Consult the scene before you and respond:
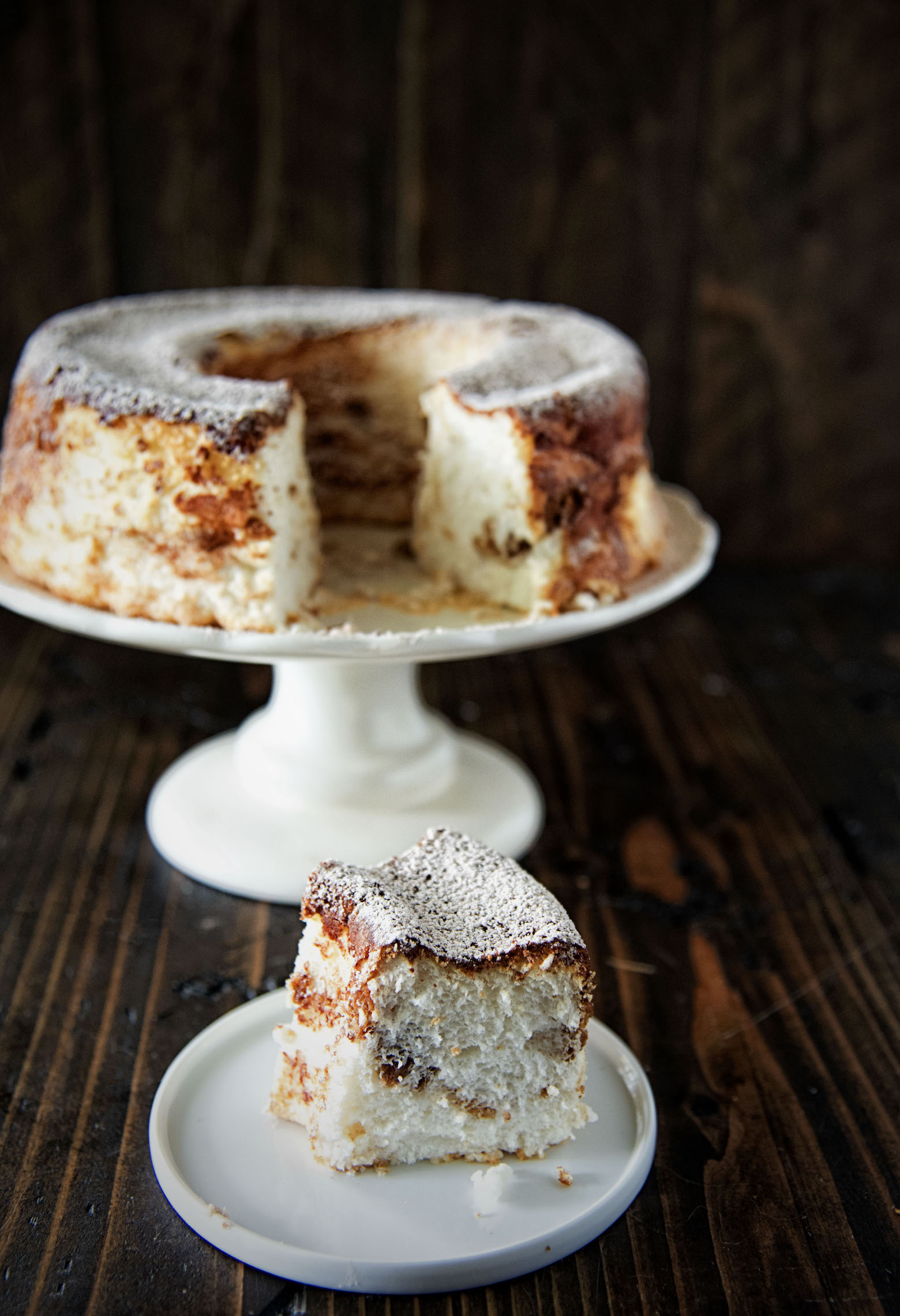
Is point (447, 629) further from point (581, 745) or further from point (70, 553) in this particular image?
point (581, 745)

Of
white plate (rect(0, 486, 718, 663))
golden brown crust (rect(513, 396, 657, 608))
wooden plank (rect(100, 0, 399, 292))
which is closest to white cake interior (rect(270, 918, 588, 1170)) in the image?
white plate (rect(0, 486, 718, 663))

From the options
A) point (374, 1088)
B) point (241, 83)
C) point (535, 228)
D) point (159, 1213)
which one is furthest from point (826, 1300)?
point (241, 83)

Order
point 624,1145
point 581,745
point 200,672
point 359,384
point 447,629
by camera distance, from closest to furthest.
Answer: point 624,1145
point 447,629
point 359,384
point 581,745
point 200,672

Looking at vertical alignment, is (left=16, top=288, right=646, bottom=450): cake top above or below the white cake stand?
above

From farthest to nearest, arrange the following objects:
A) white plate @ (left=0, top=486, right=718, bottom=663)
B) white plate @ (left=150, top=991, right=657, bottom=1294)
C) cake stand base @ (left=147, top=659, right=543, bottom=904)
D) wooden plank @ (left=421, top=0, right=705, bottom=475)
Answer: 1. wooden plank @ (left=421, top=0, right=705, bottom=475)
2. cake stand base @ (left=147, top=659, right=543, bottom=904)
3. white plate @ (left=0, top=486, right=718, bottom=663)
4. white plate @ (left=150, top=991, right=657, bottom=1294)

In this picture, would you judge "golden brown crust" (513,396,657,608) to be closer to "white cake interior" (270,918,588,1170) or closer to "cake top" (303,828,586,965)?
"cake top" (303,828,586,965)

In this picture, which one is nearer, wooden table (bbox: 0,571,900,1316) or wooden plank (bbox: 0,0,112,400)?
wooden table (bbox: 0,571,900,1316)
